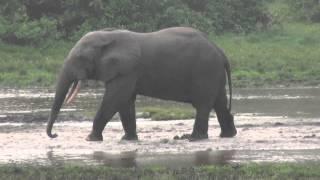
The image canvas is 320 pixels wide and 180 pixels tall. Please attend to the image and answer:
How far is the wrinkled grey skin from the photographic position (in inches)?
669

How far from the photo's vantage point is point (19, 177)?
12.8 metres

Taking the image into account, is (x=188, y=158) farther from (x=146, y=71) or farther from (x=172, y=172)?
(x=146, y=71)

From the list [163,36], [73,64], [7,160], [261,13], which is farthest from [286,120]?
[261,13]

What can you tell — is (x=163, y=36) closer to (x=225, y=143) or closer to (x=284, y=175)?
(x=225, y=143)

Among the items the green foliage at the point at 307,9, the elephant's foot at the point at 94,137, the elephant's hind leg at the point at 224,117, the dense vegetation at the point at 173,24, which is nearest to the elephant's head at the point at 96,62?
the elephant's foot at the point at 94,137

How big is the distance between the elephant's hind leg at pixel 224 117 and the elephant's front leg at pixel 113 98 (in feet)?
6.12

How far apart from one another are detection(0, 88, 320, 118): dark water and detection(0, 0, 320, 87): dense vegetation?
8.30ft

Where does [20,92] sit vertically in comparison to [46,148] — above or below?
below

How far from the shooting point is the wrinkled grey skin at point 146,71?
17.0 metres

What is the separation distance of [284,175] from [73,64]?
5.72 metres

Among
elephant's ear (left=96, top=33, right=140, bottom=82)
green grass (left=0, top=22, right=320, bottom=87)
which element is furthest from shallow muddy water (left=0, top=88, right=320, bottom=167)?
green grass (left=0, top=22, right=320, bottom=87)

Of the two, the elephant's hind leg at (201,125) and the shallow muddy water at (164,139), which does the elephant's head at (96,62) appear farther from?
the elephant's hind leg at (201,125)

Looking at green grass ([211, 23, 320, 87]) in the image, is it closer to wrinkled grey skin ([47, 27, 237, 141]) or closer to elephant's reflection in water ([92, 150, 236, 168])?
wrinkled grey skin ([47, 27, 237, 141])

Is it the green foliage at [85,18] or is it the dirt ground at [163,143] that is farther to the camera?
the green foliage at [85,18]
